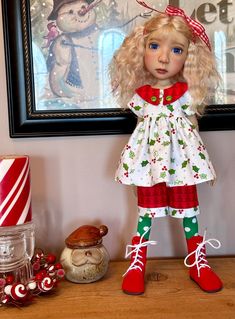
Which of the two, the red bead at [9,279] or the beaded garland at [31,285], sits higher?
the red bead at [9,279]

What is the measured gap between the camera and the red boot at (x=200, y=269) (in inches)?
33.0

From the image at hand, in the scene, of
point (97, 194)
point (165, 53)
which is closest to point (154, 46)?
point (165, 53)

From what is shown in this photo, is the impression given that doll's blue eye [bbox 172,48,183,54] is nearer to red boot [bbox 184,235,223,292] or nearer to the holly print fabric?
the holly print fabric

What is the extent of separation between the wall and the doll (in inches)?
5.5

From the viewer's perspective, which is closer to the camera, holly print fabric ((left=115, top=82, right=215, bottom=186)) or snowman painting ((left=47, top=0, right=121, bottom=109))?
holly print fabric ((left=115, top=82, right=215, bottom=186))

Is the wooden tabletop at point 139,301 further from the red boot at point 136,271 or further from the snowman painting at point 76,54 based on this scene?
the snowman painting at point 76,54

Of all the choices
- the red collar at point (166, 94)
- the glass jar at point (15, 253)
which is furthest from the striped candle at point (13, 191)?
the red collar at point (166, 94)

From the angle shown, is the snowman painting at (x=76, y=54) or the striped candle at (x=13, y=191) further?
the snowman painting at (x=76, y=54)

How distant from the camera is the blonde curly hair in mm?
856

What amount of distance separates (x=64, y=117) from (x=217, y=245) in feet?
A: 1.62

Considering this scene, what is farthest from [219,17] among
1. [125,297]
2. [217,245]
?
[125,297]

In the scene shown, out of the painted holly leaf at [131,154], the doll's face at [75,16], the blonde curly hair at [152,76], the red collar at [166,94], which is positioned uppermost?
the doll's face at [75,16]

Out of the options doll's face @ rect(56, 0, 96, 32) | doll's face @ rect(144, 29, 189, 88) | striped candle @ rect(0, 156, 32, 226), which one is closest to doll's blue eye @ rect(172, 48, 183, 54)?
doll's face @ rect(144, 29, 189, 88)

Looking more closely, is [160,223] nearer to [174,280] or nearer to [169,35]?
[174,280]
